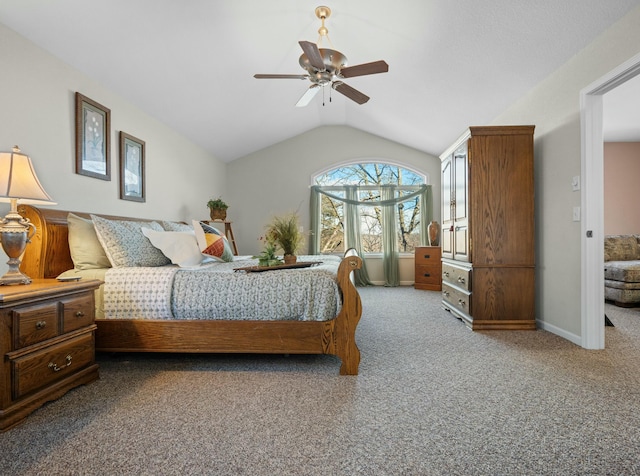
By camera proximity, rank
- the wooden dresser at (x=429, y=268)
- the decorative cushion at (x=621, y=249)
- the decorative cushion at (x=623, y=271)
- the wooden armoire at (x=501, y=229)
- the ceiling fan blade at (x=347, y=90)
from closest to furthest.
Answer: the ceiling fan blade at (x=347, y=90), the wooden armoire at (x=501, y=229), the decorative cushion at (x=623, y=271), the decorative cushion at (x=621, y=249), the wooden dresser at (x=429, y=268)

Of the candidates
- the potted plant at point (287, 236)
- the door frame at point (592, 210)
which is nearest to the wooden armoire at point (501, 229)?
the door frame at point (592, 210)

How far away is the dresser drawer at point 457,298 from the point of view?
3.38 m

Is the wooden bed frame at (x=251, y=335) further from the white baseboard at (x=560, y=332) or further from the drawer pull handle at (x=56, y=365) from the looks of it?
the white baseboard at (x=560, y=332)

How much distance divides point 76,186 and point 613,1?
4.03 metres

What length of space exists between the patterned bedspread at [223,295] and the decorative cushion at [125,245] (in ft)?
0.71

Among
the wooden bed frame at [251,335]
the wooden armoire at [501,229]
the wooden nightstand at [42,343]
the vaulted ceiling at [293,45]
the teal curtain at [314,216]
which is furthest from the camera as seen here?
the teal curtain at [314,216]

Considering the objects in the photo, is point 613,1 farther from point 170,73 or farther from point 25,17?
point 25,17

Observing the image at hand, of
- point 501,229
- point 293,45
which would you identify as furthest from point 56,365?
point 501,229

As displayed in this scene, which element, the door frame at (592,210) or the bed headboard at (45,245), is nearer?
the bed headboard at (45,245)

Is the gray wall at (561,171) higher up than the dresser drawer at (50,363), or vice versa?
the gray wall at (561,171)

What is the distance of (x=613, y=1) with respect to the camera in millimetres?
2248

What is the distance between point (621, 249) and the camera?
4875 mm

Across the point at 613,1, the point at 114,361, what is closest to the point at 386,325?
the point at 114,361

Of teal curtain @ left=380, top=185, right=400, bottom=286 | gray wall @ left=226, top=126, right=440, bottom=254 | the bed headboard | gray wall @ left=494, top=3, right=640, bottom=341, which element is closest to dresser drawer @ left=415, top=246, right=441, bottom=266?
teal curtain @ left=380, top=185, right=400, bottom=286
